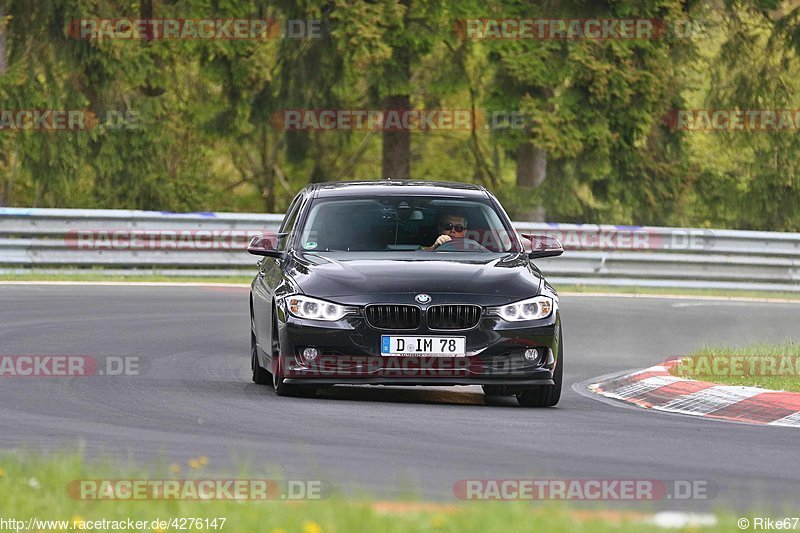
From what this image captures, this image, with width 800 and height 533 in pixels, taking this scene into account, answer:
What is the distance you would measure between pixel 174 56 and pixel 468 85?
6181 millimetres

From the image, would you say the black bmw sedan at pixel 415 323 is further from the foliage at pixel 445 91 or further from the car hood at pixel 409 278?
the foliage at pixel 445 91

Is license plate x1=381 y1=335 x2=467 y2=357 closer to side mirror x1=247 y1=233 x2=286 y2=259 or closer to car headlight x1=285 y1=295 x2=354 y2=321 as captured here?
car headlight x1=285 y1=295 x2=354 y2=321

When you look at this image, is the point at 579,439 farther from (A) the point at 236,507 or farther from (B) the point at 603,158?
(B) the point at 603,158

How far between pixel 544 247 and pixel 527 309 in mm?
1439

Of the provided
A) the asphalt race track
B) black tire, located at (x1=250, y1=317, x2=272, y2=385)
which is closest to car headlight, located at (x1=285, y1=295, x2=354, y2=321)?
the asphalt race track

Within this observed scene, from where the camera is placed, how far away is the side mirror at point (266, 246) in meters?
12.8

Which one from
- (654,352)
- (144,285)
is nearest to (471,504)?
(654,352)

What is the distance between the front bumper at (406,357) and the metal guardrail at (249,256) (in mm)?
13609

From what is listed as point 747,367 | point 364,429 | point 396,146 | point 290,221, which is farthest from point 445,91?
point 364,429

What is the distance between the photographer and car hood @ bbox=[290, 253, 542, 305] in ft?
37.3

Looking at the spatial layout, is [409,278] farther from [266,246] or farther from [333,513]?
[333,513]

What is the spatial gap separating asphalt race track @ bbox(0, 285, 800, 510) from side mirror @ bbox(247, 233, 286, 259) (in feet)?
3.33

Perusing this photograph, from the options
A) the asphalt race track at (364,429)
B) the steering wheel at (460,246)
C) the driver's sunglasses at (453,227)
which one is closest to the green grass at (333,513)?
the asphalt race track at (364,429)

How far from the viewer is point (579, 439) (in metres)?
9.74
